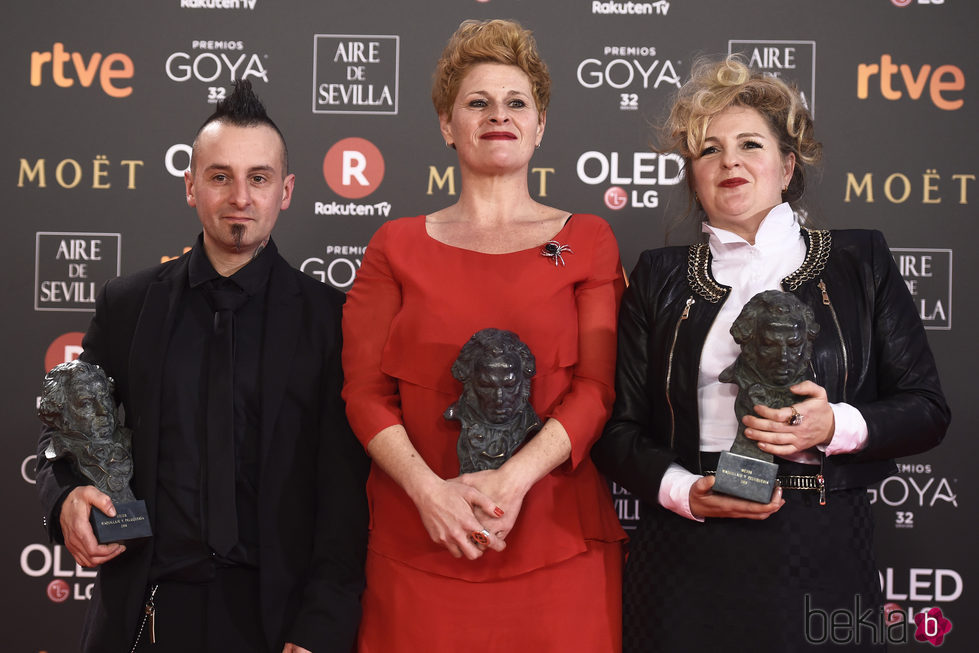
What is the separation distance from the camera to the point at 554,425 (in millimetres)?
2332

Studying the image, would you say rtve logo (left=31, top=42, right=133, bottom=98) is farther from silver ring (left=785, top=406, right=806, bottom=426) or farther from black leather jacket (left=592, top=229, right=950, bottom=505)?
silver ring (left=785, top=406, right=806, bottom=426)

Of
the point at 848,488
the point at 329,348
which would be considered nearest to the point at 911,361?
the point at 848,488

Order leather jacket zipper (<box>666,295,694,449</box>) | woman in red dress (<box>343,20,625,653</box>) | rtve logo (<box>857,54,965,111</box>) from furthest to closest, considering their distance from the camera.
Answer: rtve logo (<box>857,54,965,111</box>) < leather jacket zipper (<box>666,295,694,449</box>) < woman in red dress (<box>343,20,625,653</box>)

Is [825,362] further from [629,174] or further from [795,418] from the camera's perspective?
[629,174]

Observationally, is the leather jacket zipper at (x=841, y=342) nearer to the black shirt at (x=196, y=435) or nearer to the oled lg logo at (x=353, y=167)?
the black shirt at (x=196, y=435)

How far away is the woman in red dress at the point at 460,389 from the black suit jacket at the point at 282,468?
3.9 inches

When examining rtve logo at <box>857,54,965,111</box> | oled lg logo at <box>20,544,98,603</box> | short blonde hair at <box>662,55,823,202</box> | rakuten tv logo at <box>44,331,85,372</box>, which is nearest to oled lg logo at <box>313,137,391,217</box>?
rakuten tv logo at <box>44,331,85,372</box>

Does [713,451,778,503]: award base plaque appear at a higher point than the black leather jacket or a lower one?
lower

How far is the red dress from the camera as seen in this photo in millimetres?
2359

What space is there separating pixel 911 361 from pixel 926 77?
76.3 inches

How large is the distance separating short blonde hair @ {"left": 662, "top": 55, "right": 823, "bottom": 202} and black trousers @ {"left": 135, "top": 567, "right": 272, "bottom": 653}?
1800 millimetres

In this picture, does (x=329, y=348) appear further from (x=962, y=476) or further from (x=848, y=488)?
(x=962, y=476)

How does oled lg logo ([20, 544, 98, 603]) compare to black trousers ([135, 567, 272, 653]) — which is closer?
black trousers ([135, 567, 272, 653])

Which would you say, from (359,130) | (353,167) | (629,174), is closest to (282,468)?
(353,167)
